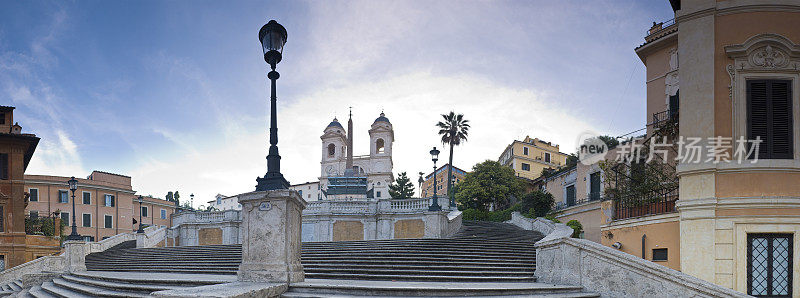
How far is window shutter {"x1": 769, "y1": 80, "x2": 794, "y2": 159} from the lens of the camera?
10.8 metres

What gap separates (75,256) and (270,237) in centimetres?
1203

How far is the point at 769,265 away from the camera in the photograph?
1030 cm

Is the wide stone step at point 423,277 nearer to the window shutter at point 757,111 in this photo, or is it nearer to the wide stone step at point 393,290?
the wide stone step at point 393,290

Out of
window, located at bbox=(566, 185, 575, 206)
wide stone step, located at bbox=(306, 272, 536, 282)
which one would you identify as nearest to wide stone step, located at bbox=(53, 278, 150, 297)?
wide stone step, located at bbox=(306, 272, 536, 282)

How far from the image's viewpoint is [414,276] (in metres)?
9.23

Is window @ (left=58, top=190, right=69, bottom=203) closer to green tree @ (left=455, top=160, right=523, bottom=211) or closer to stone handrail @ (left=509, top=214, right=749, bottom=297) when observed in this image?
green tree @ (left=455, top=160, right=523, bottom=211)

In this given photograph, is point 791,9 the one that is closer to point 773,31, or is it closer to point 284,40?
point 773,31

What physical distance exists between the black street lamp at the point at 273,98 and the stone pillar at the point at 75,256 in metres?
11.4

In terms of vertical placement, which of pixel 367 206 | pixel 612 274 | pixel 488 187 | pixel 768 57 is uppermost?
pixel 768 57

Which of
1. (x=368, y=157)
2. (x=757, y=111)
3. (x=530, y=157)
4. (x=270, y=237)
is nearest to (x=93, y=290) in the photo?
(x=270, y=237)

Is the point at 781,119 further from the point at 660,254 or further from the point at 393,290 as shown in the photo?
the point at 393,290

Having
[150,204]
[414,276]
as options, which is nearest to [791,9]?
[414,276]

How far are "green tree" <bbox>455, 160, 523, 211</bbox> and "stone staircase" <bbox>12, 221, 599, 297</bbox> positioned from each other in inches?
1167

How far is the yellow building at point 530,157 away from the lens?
62.1 metres
